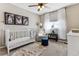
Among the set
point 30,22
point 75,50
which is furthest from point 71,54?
point 30,22

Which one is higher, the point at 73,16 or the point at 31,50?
the point at 73,16

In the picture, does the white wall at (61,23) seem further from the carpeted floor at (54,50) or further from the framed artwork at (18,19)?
the framed artwork at (18,19)

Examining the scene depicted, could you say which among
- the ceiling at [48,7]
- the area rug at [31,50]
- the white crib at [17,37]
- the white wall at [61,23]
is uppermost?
the ceiling at [48,7]

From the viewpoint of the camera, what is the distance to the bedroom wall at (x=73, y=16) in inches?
42.9

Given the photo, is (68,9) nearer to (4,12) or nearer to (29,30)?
(29,30)

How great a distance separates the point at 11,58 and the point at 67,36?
85cm

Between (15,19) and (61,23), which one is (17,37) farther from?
(61,23)

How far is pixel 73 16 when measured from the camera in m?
1.10

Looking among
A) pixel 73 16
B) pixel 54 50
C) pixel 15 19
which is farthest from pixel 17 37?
pixel 73 16

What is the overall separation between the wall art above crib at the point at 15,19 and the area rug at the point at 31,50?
36cm

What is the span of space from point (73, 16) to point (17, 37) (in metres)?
0.85

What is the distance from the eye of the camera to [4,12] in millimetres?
1044

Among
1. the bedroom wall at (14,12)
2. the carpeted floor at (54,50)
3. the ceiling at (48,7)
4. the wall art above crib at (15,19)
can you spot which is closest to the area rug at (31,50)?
the carpeted floor at (54,50)

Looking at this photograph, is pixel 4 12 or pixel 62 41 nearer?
pixel 4 12
